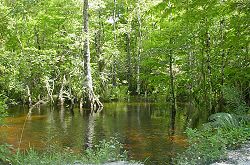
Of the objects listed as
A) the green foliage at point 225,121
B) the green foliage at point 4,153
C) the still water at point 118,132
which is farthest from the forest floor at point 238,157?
the green foliage at point 4,153

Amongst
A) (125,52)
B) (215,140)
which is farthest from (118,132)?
(125,52)

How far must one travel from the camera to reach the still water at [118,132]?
1196cm

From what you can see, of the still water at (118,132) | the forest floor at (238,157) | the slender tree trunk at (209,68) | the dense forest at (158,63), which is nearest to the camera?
the forest floor at (238,157)

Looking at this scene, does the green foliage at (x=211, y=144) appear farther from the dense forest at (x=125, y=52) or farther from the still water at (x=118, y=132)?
the dense forest at (x=125, y=52)

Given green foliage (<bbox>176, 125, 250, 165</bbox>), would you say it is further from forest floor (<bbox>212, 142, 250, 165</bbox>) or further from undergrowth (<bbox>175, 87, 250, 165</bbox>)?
forest floor (<bbox>212, 142, 250, 165</bbox>)

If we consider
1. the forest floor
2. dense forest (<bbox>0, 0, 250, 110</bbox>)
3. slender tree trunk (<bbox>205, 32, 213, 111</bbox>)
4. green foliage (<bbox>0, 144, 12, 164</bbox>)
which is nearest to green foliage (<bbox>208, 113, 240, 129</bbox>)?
the forest floor

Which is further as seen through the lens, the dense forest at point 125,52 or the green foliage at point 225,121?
the dense forest at point 125,52

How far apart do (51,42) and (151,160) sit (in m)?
23.1

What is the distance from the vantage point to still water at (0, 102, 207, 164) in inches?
471

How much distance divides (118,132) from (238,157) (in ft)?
26.1

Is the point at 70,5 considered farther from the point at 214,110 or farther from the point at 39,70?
the point at 214,110

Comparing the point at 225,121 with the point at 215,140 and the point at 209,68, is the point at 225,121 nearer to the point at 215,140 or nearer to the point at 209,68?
the point at 215,140

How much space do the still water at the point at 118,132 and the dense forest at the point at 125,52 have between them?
1.76m

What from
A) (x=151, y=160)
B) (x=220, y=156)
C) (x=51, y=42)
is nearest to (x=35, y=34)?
(x=51, y=42)
